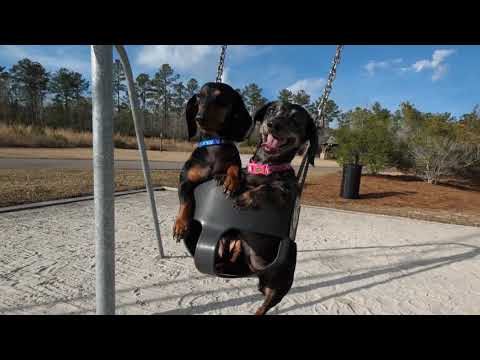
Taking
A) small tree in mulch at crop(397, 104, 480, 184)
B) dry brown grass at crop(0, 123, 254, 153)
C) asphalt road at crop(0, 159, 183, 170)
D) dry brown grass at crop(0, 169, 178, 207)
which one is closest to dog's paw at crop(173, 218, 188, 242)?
dry brown grass at crop(0, 169, 178, 207)

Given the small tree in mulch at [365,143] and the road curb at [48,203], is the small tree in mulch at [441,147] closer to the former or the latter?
the small tree in mulch at [365,143]

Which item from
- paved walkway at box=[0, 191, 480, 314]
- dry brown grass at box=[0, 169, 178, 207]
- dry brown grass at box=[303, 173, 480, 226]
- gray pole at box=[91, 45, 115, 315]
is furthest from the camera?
dry brown grass at box=[303, 173, 480, 226]

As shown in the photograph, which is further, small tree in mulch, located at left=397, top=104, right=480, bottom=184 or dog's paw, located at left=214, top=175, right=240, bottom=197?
small tree in mulch, located at left=397, top=104, right=480, bottom=184

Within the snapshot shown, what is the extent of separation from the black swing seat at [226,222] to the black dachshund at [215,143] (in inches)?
1.5

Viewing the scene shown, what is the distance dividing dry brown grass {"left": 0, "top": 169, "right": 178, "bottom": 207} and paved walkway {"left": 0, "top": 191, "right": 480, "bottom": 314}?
4.77 feet

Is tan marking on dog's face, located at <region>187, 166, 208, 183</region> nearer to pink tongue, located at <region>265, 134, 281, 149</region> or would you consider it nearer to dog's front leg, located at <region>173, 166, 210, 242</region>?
dog's front leg, located at <region>173, 166, 210, 242</region>

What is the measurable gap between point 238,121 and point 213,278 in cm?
371

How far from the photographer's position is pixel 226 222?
1.06 meters

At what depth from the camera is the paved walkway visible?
3619 millimetres

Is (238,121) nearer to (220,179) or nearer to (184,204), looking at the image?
(220,179)
